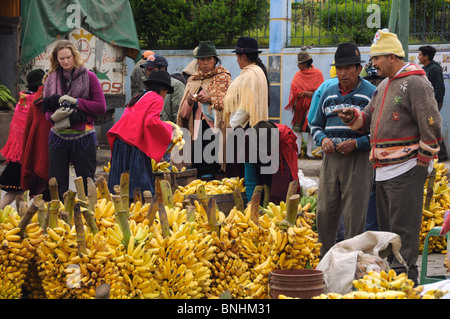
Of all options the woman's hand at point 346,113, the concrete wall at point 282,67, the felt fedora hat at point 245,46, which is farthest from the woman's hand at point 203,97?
the concrete wall at point 282,67

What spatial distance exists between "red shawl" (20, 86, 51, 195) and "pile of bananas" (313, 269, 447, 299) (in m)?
4.77

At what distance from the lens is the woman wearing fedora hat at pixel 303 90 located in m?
13.1

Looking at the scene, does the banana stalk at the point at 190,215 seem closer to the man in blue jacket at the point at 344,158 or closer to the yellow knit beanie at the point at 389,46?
the man in blue jacket at the point at 344,158

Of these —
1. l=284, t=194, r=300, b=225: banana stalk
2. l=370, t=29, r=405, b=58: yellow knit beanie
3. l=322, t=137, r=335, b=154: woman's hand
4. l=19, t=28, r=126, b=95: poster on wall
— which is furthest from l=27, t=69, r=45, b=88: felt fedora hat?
l=19, t=28, r=126, b=95: poster on wall

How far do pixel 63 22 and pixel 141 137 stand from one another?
696cm

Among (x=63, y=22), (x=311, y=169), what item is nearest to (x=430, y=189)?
(x=311, y=169)

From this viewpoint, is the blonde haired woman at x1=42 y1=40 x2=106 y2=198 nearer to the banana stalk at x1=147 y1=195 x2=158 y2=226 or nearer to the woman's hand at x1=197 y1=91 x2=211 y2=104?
the woman's hand at x1=197 y1=91 x2=211 y2=104

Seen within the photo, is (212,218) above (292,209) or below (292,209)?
below

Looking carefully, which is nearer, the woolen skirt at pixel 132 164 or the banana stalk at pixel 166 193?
the banana stalk at pixel 166 193

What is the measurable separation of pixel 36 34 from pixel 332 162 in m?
8.63

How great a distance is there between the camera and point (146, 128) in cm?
674

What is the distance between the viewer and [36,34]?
1291 cm

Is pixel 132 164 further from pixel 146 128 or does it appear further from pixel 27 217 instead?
pixel 27 217

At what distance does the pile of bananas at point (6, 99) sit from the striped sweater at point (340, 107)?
8.34 m
